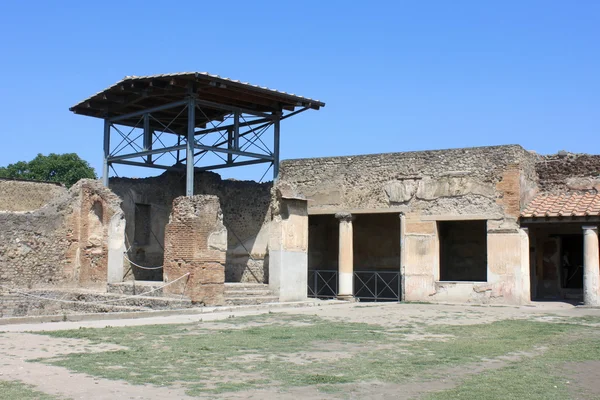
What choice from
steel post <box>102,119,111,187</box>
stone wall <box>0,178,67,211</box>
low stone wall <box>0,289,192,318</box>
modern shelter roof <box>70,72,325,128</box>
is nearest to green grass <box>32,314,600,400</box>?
low stone wall <box>0,289,192,318</box>

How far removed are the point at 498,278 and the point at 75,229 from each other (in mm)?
11447

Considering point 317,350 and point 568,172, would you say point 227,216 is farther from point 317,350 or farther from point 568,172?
point 317,350

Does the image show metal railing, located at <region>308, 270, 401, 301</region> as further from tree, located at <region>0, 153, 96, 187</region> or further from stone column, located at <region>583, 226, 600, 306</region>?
tree, located at <region>0, 153, 96, 187</region>

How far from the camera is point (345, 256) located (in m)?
20.0

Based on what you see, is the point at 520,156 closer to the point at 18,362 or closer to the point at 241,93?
the point at 241,93

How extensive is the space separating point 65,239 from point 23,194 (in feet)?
36.9

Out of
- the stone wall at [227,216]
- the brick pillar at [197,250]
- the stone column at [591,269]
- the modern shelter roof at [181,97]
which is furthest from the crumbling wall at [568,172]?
A: the brick pillar at [197,250]

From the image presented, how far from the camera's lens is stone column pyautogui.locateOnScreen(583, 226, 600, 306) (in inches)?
672

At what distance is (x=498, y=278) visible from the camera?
58.5 feet

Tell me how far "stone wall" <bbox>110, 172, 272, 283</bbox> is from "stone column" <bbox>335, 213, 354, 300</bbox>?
214 cm

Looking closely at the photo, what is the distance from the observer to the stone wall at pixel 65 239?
18188 mm

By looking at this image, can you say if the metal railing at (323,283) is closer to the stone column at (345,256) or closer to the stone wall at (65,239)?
the stone column at (345,256)

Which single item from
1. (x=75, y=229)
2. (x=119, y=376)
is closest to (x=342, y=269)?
(x=75, y=229)

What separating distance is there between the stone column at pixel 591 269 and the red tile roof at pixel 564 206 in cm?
47
